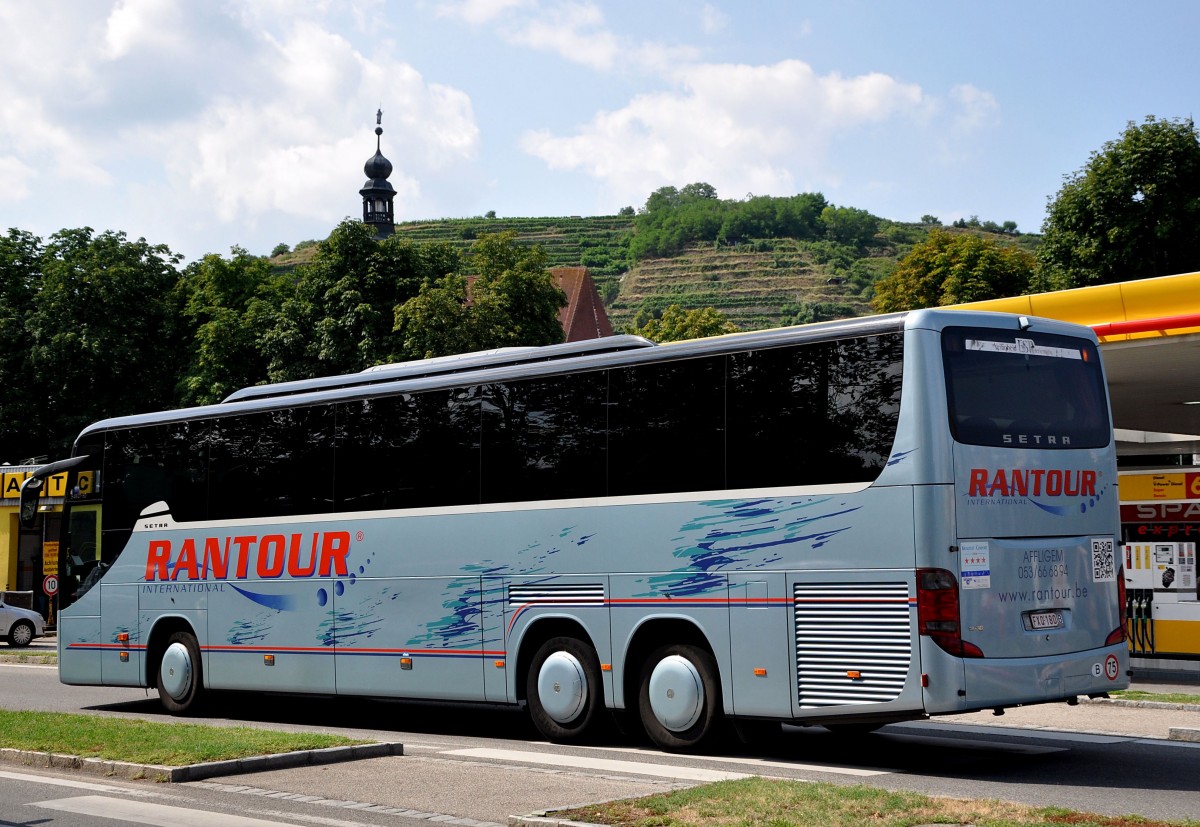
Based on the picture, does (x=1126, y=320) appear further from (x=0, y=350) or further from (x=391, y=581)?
(x=0, y=350)

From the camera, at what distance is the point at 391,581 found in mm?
14617

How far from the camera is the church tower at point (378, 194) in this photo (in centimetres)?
8862

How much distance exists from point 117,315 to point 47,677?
36.9 m

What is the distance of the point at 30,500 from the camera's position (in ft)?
58.4

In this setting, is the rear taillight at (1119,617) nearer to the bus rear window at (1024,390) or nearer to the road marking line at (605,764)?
the bus rear window at (1024,390)

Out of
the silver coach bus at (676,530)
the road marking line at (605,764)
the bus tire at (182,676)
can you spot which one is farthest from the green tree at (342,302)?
the road marking line at (605,764)

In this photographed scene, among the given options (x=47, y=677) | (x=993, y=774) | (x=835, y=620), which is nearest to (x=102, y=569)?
(x=47, y=677)

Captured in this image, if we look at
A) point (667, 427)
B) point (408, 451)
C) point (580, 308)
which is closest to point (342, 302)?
point (408, 451)

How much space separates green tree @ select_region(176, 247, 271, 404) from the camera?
56.0 metres

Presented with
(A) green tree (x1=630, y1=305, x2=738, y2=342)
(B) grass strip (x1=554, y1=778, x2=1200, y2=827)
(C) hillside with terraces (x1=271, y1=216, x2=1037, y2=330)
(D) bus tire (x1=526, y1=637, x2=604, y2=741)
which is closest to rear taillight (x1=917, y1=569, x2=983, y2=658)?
(B) grass strip (x1=554, y1=778, x2=1200, y2=827)

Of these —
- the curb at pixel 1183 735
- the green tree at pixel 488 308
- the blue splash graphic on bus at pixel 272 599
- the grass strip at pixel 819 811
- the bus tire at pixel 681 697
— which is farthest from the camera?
the green tree at pixel 488 308

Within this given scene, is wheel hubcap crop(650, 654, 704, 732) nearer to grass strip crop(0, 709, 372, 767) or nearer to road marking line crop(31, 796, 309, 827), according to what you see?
grass strip crop(0, 709, 372, 767)

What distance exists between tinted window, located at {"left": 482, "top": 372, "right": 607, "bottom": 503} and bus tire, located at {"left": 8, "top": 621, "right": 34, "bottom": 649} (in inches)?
956

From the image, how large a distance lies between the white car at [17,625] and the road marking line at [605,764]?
24687mm
